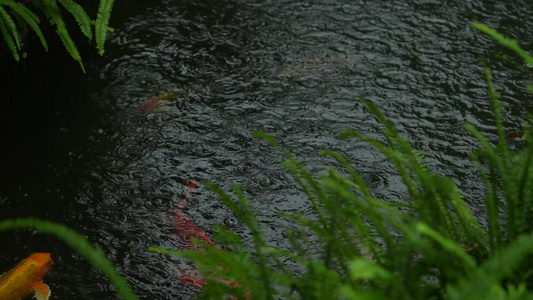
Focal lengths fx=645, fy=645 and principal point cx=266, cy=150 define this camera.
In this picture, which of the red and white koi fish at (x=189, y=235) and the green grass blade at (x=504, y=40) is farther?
the red and white koi fish at (x=189, y=235)

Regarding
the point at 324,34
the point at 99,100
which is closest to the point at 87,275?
the point at 99,100

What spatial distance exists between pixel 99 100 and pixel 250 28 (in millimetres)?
1299

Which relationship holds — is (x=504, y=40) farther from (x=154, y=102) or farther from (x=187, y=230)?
(x=154, y=102)

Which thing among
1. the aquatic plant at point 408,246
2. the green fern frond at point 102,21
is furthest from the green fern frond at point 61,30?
the aquatic plant at point 408,246

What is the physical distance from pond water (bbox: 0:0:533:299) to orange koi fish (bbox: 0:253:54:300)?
0.25 feet

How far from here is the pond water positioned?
3.23 m

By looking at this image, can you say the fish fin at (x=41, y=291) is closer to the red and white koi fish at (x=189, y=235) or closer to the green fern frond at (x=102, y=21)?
the red and white koi fish at (x=189, y=235)

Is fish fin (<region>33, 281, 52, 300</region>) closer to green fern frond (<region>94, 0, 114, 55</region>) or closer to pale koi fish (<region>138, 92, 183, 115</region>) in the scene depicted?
green fern frond (<region>94, 0, 114, 55</region>)

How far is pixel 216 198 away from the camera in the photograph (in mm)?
3385

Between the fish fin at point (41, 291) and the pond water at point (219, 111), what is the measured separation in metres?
0.07

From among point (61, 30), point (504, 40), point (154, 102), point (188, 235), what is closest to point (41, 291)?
point (188, 235)

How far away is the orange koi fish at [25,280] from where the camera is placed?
2736 millimetres

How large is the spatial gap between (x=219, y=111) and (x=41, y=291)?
1.59 metres

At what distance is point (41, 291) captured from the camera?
2799 millimetres
